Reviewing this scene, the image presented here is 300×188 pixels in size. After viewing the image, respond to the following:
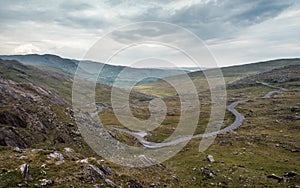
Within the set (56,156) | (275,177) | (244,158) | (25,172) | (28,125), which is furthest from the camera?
(244,158)

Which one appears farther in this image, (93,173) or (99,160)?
(99,160)

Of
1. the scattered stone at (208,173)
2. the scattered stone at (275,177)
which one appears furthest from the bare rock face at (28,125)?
the scattered stone at (275,177)

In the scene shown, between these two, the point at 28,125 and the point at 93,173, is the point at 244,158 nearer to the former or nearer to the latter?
the point at 93,173

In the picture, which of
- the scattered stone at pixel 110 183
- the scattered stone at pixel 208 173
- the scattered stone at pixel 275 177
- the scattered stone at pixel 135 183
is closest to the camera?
the scattered stone at pixel 110 183

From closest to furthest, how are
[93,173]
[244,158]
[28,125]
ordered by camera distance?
[93,173] < [28,125] < [244,158]

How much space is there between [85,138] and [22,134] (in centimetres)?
1530

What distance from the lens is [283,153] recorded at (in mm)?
69562

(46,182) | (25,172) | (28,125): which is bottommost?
(46,182)

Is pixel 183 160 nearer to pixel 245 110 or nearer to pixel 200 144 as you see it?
pixel 200 144

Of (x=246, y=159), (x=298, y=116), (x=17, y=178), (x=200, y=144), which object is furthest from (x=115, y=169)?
(x=298, y=116)

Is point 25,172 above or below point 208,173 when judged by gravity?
above

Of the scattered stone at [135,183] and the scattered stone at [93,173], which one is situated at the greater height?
the scattered stone at [93,173]

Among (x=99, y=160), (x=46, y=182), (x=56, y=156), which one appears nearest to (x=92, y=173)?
(x=46, y=182)

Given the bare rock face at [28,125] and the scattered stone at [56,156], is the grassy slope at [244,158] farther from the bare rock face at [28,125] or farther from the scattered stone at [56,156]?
the bare rock face at [28,125]
